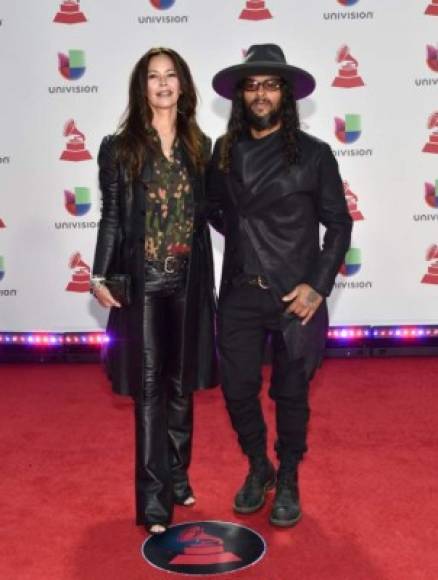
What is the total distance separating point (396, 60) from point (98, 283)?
132 inches

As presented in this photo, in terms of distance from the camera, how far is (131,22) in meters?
5.79

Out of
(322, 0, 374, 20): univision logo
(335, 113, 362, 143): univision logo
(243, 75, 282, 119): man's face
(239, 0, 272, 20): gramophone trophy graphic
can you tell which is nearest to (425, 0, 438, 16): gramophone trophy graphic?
(322, 0, 374, 20): univision logo

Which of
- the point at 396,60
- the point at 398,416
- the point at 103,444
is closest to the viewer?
the point at 103,444

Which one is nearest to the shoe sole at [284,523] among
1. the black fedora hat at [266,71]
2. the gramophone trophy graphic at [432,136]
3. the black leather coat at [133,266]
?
the black leather coat at [133,266]

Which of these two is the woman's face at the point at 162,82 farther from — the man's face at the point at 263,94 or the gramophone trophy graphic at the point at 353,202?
the gramophone trophy graphic at the point at 353,202

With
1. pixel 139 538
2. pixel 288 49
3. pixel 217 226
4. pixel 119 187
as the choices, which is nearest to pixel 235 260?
pixel 217 226

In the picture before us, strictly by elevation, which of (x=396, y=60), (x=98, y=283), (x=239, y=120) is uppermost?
(x=396, y=60)

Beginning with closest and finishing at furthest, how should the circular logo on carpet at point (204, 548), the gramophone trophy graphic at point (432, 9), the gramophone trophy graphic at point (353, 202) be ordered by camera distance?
the circular logo on carpet at point (204, 548), the gramophone trophy graphic at point (432, 9), the gramophone trophy graphic at point (353, 202)

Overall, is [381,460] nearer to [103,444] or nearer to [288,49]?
[103,444]

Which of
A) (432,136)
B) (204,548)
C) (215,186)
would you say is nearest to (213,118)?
(432,136)

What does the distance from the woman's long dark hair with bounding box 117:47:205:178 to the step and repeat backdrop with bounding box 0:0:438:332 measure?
2637mm

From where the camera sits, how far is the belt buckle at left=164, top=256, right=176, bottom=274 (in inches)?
128

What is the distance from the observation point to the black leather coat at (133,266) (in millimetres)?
3236

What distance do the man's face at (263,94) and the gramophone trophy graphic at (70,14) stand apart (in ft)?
9.73
